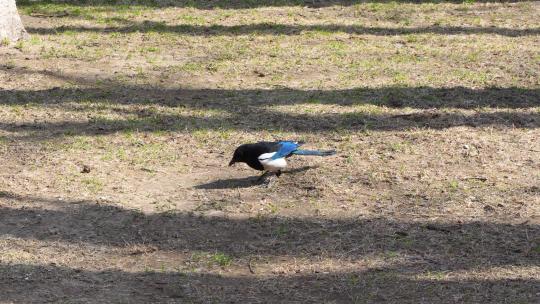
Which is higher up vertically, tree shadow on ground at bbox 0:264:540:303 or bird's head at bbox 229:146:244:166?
bird's head at bbox 229:146:244:166

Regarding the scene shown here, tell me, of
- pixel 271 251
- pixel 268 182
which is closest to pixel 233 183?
pixel 268 182

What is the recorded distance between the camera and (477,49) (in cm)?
1209

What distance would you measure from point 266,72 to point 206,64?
83cm

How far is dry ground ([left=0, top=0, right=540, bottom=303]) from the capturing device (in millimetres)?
6312

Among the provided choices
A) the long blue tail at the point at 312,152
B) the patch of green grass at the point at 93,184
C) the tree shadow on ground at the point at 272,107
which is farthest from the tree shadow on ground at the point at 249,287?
the tree shadow on ground at the point at 272,107

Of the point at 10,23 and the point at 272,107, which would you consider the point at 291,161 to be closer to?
the point at 272,107

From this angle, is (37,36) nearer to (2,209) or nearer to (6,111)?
(6,111)

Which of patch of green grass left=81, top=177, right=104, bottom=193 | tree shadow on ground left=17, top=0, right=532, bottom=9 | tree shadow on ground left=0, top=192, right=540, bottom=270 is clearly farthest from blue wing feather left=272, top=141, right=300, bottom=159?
tree shadow on ground left=17, top=0, right=532, bottom=9

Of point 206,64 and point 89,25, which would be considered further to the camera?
point 89,25

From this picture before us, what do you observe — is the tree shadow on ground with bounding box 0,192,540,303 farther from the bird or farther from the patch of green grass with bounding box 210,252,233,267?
the bird

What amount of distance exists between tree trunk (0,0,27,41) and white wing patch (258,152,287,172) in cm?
595

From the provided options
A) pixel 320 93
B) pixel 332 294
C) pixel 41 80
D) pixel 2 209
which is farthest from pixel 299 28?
pixel 332 294

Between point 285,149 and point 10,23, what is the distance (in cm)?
608

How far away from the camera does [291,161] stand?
27.9ft
